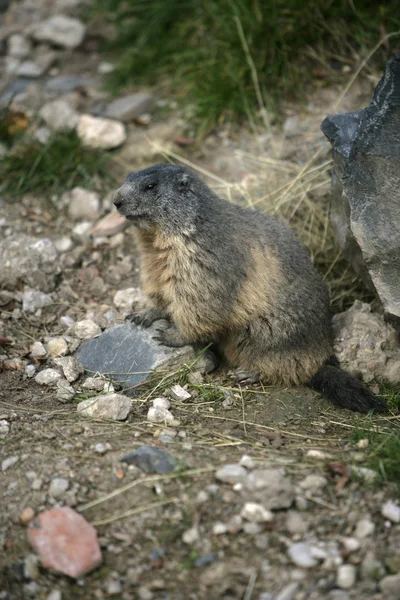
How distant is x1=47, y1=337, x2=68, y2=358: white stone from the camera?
5039mm

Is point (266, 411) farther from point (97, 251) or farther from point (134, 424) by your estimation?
point (97, 251)

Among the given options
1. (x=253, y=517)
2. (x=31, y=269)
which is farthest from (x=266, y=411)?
(x=31, y=269)

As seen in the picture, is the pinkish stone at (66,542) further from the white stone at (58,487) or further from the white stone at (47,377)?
the white stone at (47,377)

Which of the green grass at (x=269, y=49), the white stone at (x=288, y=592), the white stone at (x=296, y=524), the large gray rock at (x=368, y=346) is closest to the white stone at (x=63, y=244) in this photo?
the green grass at (x=269, y=49)

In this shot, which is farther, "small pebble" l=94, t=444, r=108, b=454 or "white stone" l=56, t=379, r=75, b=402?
"white stone" l=56, t=379, r=75, b=402

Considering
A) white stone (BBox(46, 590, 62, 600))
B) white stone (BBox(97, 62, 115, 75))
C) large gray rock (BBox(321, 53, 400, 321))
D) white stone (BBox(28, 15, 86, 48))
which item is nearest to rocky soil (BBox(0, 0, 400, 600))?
white stone (BBox(46, 590, 62, 600))

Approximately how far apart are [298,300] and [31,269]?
2284 mm

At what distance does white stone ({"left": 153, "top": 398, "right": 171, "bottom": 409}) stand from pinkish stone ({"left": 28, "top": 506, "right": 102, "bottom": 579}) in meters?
1.18

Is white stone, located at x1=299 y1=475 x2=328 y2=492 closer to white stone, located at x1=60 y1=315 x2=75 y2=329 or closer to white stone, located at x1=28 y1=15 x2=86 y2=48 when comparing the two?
white stone, located at x1=60 y1=315 x2=75 y2=329

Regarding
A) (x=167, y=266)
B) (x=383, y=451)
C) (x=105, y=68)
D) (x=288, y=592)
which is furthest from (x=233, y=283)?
(x=105, y=68)

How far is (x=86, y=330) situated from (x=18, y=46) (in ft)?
16.0

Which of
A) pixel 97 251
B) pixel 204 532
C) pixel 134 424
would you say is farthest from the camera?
pixel 97 251

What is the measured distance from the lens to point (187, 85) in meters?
7.40

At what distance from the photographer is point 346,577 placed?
3008 mm
